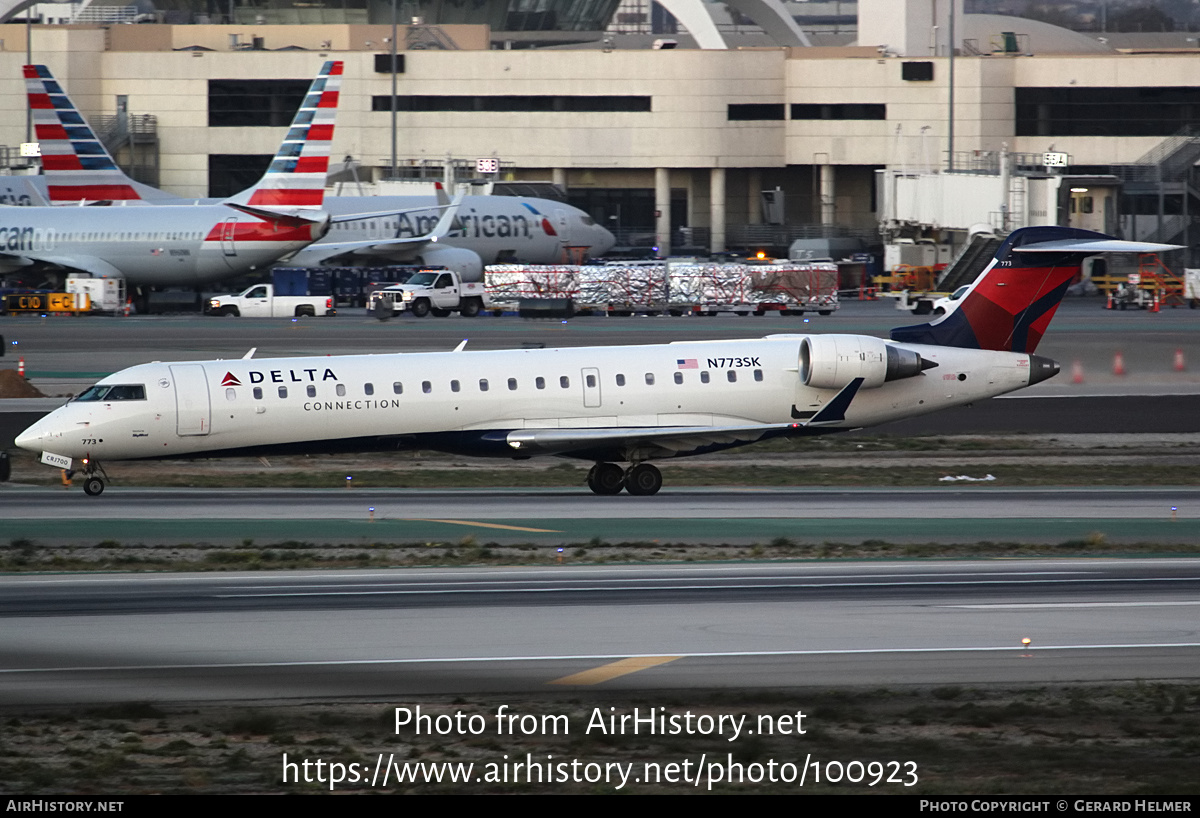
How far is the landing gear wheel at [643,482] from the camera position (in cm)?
3005

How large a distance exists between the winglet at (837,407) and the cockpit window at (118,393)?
12.8 m

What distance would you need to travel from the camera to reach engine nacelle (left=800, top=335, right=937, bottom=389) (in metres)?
29.4

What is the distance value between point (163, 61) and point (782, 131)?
148ft

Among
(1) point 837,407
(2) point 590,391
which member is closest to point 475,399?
(2) point 590,391

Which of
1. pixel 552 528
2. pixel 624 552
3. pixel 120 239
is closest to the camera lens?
pixel 624 552

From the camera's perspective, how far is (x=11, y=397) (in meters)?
43.2

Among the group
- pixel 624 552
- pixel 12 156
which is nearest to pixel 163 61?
pixel 12 156

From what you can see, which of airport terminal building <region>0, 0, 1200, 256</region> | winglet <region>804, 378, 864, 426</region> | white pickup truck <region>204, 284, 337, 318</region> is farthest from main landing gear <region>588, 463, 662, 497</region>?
airport terminal building <region>0, 0, 1200, 256</region>

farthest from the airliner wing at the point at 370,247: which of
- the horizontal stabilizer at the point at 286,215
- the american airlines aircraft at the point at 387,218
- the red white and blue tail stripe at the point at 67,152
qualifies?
the red white and blue tail stripe at the point at 67,152

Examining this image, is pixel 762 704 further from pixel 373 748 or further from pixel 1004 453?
pixel 1004 453

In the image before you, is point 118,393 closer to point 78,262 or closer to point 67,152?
point 78,262

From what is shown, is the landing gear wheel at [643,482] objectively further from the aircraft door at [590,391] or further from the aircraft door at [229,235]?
the aircraft door at [229,235]

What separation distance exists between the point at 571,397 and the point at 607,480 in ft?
6.19

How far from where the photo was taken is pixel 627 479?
30.1 metres
